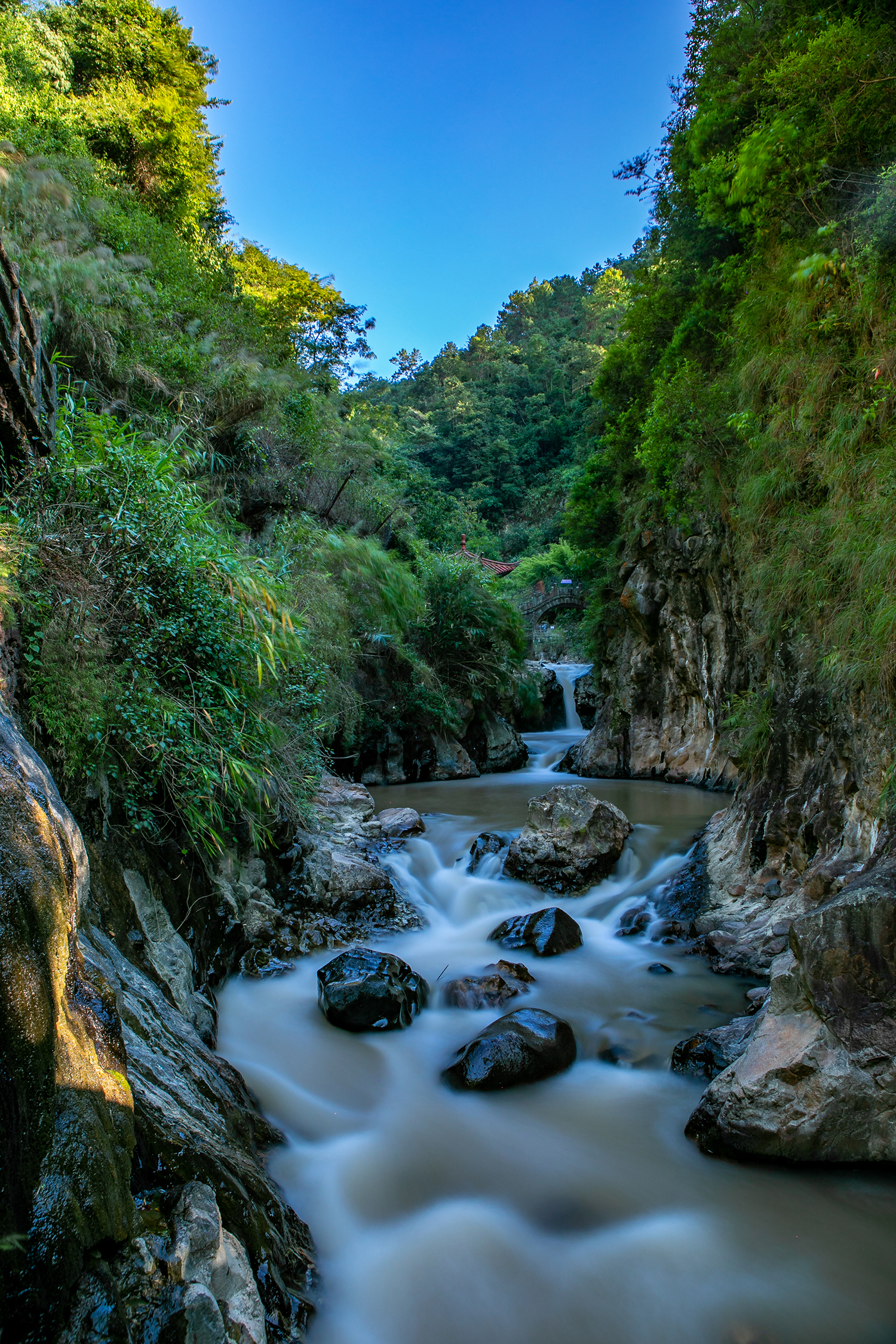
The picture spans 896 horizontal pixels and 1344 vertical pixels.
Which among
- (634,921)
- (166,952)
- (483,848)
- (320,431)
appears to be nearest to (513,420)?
(320,431)

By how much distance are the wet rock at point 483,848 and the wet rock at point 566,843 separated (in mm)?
375

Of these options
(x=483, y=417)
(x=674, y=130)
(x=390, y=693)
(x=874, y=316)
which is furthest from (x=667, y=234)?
(x=483, y=417)

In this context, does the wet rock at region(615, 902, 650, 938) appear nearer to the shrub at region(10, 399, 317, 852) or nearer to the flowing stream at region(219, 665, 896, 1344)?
the flowing stream at region(219, 665, 896, 1344)

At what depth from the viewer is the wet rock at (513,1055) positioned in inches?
159

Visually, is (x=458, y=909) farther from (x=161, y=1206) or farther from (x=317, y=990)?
(x=161, y=1206)

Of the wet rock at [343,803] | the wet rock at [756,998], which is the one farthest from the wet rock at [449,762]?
the wet rock at [756,998]

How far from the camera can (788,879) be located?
568 centimetres

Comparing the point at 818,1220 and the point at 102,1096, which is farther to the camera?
the point at 818,1220

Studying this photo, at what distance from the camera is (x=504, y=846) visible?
8.05 metres

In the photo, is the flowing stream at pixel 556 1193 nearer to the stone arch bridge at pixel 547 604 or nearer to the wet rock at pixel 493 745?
the wet rock at pixel 493 745

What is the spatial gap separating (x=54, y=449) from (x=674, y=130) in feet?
36.9

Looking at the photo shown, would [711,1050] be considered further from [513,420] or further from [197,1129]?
[513,420]

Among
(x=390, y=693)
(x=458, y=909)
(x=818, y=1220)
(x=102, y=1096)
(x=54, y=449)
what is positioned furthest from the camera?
(x=390, y=693)

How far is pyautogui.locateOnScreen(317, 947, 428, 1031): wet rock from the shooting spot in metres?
4.55
